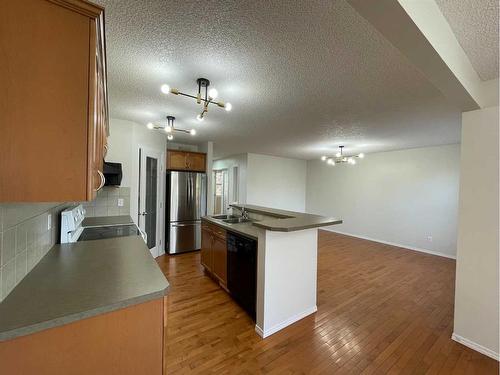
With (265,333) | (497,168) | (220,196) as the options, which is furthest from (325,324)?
(220,196)

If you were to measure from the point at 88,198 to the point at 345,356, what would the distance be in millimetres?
2262

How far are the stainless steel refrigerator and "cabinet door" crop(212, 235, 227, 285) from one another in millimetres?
1586

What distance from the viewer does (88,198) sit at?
2.79ft

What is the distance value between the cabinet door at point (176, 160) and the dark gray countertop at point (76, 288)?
9.95ft

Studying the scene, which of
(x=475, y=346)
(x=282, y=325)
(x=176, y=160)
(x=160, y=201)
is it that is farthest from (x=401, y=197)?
(x=160, y=201)

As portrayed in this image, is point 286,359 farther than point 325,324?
No

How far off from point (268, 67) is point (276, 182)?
224 inches

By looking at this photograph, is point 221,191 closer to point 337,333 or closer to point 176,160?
point 176,160

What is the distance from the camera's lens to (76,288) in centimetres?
106

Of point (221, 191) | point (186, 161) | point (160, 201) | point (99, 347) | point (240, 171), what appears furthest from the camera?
point (221, 191)

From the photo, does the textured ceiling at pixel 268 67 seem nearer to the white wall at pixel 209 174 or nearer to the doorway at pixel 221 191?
the white wall at pixel 209 174

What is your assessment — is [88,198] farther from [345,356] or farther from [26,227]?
[345,356]

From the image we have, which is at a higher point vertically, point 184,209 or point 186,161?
point 186,161

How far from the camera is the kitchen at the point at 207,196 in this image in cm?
80
